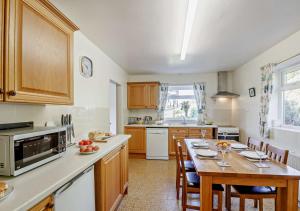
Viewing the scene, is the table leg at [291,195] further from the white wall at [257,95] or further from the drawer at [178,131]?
the drawer at [178,131]

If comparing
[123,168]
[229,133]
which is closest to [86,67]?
[123,168]

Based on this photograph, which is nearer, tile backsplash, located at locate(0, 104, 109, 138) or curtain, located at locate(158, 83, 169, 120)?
tile backsplash, located at locate(0, 104, 109, 138)

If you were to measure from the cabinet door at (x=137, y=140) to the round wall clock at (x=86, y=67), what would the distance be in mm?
2377

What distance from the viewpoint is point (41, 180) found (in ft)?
3.61

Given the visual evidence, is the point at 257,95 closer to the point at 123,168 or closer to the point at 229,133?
the point at 229,133

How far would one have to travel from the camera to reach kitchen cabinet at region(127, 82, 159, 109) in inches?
202

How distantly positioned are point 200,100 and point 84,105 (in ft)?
11.7

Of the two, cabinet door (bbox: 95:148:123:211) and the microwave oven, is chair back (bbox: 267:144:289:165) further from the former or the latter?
the microwave oven

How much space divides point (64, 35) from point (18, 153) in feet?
3.72

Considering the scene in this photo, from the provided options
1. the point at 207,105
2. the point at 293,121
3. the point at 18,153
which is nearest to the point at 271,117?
the point at 293,121

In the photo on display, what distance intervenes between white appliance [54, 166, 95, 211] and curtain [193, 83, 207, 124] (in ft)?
13.4

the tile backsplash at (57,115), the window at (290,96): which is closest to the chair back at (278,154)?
the window at (290,96)

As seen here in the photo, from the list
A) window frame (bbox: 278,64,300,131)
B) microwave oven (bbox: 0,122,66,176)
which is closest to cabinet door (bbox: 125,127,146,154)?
window frame (bbox: 278,64,300,131)

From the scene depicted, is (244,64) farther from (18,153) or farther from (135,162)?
(18,153)
